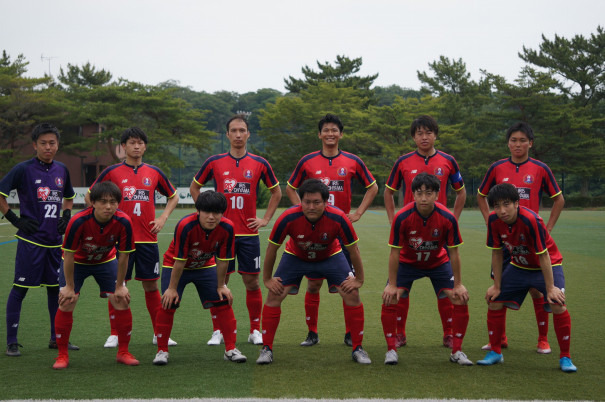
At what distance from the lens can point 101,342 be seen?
5.83m

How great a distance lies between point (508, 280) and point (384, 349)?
1.32 m

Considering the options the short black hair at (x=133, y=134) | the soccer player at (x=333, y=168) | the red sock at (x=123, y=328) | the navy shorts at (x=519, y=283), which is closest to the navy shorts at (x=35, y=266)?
the red sock at (x=123, y=328)

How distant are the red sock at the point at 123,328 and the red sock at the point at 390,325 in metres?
2.25

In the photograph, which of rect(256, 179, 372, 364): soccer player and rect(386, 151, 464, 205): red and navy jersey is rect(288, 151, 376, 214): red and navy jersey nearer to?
rect(386, 151, 464, 205): red and navy jersey

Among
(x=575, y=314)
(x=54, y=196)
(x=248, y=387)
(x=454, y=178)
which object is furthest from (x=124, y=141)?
(x=575, y=314)

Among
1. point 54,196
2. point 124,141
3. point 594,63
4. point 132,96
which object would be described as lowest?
point 54,196

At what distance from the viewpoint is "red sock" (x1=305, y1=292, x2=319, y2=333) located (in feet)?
19.3

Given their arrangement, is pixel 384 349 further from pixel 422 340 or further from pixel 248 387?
pixel 248 387

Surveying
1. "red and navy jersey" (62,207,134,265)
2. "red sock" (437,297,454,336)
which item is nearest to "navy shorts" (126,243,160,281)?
"red and navy jersey" (62,207,134,265)

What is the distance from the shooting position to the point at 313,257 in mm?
5293

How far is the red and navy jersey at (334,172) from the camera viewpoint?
616 cm

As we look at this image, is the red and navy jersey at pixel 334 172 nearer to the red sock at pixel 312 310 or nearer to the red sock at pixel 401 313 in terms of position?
the red sock at pixel 312 310

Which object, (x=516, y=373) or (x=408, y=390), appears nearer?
(x=408, y=390)

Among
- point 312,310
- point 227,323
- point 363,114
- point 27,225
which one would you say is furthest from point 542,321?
point 363,114
